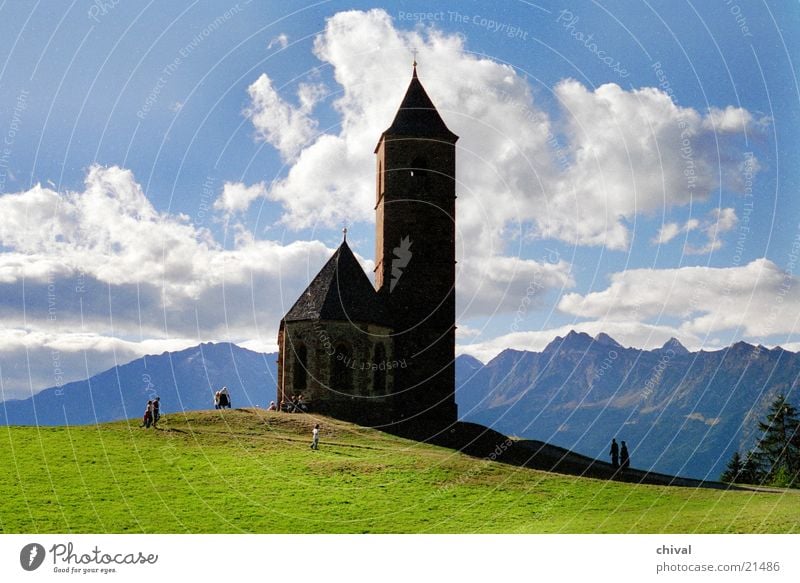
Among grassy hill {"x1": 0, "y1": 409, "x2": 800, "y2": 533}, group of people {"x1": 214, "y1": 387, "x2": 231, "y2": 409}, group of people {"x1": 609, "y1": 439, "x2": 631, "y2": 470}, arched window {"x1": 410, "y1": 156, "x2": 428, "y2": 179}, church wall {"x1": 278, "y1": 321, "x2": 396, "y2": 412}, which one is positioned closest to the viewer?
grassy hill {"x1": 0, "y1": 409, "x2": 800, "y2": 533}

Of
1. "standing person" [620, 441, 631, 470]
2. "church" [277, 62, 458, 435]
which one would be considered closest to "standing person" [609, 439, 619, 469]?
"standing person" [620, 441, 631, 470]

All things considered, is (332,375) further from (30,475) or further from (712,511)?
(712,511)

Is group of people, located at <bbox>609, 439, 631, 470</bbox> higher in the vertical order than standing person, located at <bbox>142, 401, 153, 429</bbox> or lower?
lower

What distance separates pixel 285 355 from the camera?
5269 cm

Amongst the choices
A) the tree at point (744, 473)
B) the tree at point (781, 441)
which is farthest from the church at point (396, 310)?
the tree at point (781, 441)

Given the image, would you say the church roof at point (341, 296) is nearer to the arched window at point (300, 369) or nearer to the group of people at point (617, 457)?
the arched window at point (300, 369)

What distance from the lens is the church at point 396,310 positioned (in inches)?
2040

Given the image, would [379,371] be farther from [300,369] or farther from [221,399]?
[221,399]

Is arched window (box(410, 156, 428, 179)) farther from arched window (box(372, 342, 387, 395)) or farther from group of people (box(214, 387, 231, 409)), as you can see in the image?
group of people (box(214, 387, 231, 409))

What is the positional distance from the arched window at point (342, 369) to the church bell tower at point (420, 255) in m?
4.01

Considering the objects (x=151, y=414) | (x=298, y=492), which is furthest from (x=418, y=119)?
(x=298, y=492)

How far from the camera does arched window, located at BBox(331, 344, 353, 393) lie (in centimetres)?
5169

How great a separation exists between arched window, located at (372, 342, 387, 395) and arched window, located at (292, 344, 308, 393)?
4.03m
